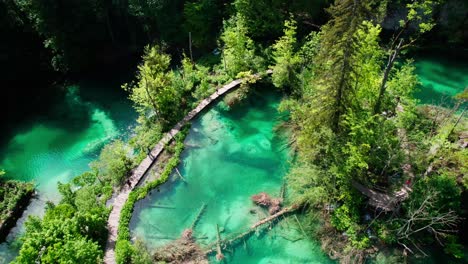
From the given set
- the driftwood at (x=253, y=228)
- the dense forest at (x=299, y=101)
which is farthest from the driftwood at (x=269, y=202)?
the dense forest at (x=299, y=101)

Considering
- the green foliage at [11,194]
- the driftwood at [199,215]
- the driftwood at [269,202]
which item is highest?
the green foliage at [11,194]

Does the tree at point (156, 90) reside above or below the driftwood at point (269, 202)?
above

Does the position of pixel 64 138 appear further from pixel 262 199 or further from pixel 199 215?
pixel 262 199

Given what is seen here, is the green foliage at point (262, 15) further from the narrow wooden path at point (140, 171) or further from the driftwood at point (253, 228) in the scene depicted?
Answer: the driftwood at point (253, 228)

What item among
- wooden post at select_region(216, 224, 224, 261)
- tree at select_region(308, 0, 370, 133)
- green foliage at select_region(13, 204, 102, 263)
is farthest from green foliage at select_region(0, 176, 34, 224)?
tree at select_region(308, 0, 370, 133)

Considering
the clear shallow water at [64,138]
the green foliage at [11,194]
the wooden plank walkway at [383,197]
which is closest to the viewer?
the wooden plank walkway at [383,197]

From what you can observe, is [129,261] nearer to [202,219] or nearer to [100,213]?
[100,213]
